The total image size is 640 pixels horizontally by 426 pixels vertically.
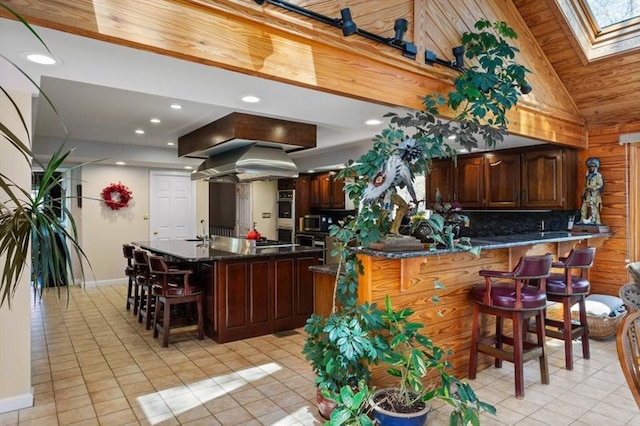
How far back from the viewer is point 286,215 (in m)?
8.13

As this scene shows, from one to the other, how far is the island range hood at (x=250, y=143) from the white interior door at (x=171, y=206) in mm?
2785

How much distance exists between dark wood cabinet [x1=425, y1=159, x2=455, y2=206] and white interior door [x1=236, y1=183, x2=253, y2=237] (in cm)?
371

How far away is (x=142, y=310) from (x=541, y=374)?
14.5 ft

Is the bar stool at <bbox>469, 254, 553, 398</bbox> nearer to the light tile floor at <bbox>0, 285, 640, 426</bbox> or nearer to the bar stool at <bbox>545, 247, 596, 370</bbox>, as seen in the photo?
the light tile floor at <bbox>0, 285, 640, 426</bbox>

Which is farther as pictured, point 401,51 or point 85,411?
point 401,51

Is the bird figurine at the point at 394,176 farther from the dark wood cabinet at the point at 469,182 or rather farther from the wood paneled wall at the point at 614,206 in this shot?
the wood paneled wall at the point at 614,206

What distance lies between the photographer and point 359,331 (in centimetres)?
236

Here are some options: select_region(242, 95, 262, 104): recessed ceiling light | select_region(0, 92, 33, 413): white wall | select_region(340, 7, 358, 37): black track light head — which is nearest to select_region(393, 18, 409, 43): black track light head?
select_region(340, 7, 358, 37): black track light head

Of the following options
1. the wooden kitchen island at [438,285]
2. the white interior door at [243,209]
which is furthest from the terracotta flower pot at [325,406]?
the white interior door at [243,209]

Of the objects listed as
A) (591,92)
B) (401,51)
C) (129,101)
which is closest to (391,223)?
(401,51)

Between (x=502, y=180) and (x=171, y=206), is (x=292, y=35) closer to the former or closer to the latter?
(x=502, y=180)

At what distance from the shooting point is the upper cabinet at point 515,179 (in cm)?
478

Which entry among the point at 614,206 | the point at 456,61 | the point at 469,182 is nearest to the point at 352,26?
the point at 456,61

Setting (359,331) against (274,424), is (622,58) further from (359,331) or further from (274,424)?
(274,424)
